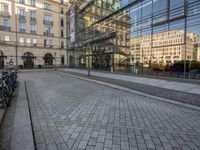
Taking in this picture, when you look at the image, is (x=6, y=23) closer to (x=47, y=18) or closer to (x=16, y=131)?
(x=47, y=18)

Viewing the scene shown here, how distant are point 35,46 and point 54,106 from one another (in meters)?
44.9

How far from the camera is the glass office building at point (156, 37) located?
13.9m

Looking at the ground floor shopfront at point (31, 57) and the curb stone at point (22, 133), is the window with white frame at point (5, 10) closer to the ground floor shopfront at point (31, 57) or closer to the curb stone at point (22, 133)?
the ground floor shopfront at point (31, 57)

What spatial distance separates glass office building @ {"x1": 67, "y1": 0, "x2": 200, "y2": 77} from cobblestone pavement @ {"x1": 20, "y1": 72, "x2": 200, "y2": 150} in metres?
9.52

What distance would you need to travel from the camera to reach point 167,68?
15.4 m

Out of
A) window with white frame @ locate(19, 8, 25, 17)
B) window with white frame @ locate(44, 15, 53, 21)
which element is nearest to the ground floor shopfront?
window with white frame @ locate(19, 8, 25, 17)

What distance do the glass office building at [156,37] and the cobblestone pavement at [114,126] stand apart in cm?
952

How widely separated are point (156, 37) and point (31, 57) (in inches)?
1525

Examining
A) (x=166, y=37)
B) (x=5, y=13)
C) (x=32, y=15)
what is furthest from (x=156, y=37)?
(x=32, y=15)

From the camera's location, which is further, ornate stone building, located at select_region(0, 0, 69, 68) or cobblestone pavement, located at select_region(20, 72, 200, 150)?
ornate stone building, located at select_region(0, 0, 69, 68)

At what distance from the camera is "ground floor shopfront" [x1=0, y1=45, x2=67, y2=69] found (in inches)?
1599

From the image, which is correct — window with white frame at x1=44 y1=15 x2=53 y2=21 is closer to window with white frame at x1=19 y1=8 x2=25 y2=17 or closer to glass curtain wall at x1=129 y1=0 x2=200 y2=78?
window with white frame at x1=19 y1=8 x2=25 y2=17

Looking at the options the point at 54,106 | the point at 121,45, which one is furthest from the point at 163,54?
the point at 54,106

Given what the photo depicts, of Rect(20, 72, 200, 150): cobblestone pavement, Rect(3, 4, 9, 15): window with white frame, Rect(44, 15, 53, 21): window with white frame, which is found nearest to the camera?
Rect(20, 72, 200, 150): cobblestone pavement
